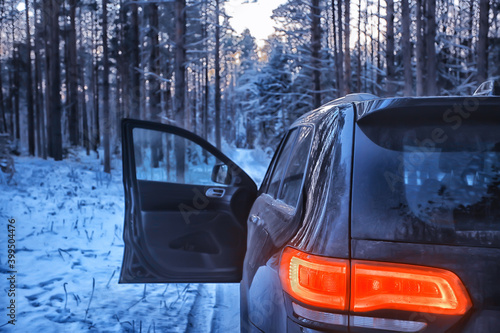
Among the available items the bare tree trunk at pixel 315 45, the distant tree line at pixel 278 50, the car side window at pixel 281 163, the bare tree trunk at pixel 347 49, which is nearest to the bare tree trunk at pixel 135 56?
the distant tree line at pixel 278 50

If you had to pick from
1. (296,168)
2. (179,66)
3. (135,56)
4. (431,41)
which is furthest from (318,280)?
(135,56)

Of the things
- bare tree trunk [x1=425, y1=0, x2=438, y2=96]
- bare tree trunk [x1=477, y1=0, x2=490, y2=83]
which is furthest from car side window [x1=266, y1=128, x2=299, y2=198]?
bare tree trunk [x1=477, y1=0, x2=490, y2=83]

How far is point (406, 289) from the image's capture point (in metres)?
1.35

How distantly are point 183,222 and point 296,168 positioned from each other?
6.14 ft

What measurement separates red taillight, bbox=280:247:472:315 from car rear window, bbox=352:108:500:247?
113mm

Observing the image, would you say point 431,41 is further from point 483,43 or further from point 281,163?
point 281,163

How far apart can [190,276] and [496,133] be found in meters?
2.56

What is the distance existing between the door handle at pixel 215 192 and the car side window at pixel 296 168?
4.80 ft

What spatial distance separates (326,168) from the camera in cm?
162

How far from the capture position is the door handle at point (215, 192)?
3930 millimetres

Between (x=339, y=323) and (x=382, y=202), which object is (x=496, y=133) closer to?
(x=382, y=202)

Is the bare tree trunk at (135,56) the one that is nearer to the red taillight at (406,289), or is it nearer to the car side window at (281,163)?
the car side window at (281,163)

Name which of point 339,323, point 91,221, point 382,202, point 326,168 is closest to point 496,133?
point 382,202

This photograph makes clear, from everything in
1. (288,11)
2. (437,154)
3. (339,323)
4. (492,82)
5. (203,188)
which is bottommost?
(339,323)
